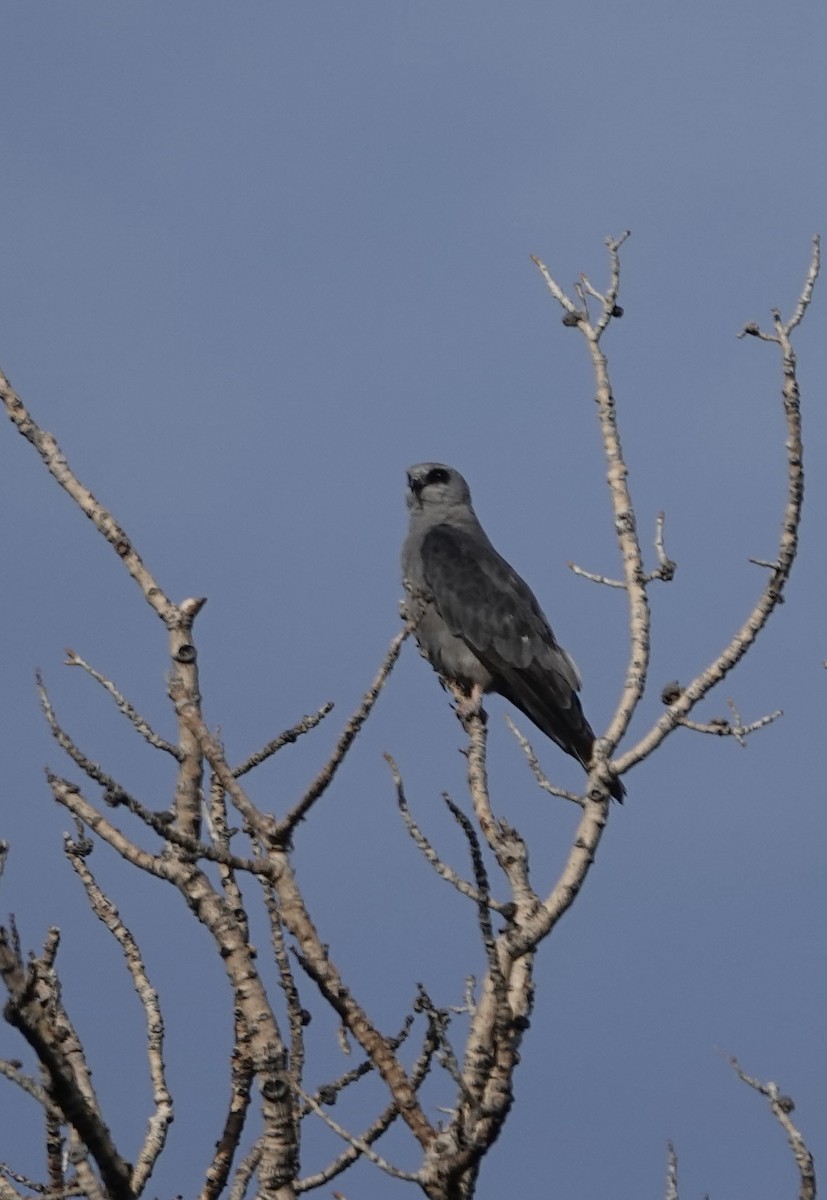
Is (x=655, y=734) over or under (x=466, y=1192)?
over

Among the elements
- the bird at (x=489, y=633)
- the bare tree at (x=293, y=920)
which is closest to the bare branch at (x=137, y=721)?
the bare tree at (x=293, y=920)

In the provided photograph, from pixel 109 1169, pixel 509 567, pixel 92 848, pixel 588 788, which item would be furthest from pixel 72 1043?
pixel 509 567

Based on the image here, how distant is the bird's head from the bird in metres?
0.27

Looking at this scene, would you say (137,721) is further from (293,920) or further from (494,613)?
(494,613)

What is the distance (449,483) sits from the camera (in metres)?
12.8

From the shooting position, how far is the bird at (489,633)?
36.0ft

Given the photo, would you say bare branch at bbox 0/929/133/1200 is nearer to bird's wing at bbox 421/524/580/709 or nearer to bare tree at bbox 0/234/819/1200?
bare tree at bbox 0/234/819/1200

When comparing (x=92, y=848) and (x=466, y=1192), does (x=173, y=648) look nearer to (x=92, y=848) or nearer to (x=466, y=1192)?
(x=92, y=848)

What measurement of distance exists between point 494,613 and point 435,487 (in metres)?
1.61

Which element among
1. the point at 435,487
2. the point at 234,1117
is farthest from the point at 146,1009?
the point at 435,487

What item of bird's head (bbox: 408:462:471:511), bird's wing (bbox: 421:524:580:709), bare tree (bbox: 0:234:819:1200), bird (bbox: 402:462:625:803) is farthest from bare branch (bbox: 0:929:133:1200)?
bird's head (bbox: 408:462:471:511)

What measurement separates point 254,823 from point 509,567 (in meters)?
6.97

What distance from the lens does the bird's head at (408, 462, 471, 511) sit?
12750mm

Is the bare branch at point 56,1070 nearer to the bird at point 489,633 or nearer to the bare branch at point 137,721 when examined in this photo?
the bare branch at point 137,721
